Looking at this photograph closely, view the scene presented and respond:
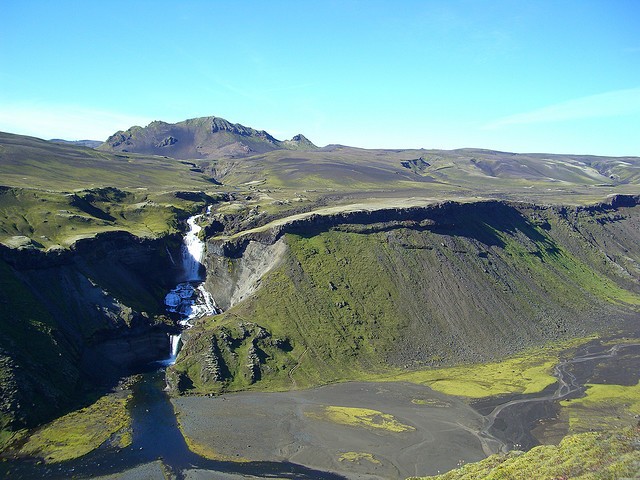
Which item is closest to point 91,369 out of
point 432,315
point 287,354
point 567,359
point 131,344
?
point 131,344

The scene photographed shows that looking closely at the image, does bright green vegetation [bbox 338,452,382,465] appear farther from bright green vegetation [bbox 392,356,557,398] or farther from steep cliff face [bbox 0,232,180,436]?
steep cliff face [bbox 0,232,180,436]

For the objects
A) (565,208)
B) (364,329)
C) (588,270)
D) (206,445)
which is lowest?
(206,445)

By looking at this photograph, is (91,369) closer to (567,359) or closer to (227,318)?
(227,318)

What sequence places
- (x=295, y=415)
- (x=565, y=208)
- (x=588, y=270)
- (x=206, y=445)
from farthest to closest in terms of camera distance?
(x=565, y=208) < (x=588, y=270) < (x=295, y=415) < (x=206, y=445)

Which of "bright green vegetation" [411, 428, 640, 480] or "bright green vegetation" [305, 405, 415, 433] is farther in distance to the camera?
"bright green vegetation" [305, 405, 415, 433]

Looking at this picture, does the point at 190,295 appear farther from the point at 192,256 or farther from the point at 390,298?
the point at 390,298

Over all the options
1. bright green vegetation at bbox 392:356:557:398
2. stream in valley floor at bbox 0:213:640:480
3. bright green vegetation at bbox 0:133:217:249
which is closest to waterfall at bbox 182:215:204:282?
bright green vegetation at bbox 0:133:217:249
